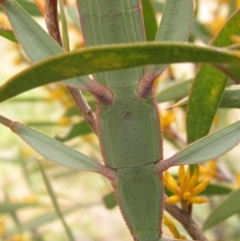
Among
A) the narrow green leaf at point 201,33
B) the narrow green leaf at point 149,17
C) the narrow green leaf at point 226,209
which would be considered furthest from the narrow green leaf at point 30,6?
the narrow green leaf at point 226,209

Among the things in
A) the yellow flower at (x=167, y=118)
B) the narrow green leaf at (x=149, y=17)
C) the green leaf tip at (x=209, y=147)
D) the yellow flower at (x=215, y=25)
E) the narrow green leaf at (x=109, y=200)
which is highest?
the yellow flower at (x=215, y=25)

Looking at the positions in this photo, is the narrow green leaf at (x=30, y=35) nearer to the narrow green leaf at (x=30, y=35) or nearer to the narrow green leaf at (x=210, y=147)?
the narrow green leaf at (x=30, y=35)

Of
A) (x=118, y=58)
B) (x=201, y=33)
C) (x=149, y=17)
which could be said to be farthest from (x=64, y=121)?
(x=118, y=58)

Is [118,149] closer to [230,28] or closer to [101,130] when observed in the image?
[101,130]

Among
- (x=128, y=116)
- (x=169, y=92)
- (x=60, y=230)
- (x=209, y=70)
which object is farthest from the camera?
(x=60, y=230)

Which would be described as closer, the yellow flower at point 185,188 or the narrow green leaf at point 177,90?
the yellow flower at point 185,188

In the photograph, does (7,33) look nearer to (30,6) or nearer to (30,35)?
(30,35)

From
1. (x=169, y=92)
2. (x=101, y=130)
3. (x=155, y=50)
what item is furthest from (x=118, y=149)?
(x=169, y=92)

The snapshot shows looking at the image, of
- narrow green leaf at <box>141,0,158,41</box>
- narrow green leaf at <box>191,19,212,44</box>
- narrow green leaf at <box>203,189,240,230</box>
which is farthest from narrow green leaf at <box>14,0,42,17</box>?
narrow green leaf at <box>203,189,240,230</box>
